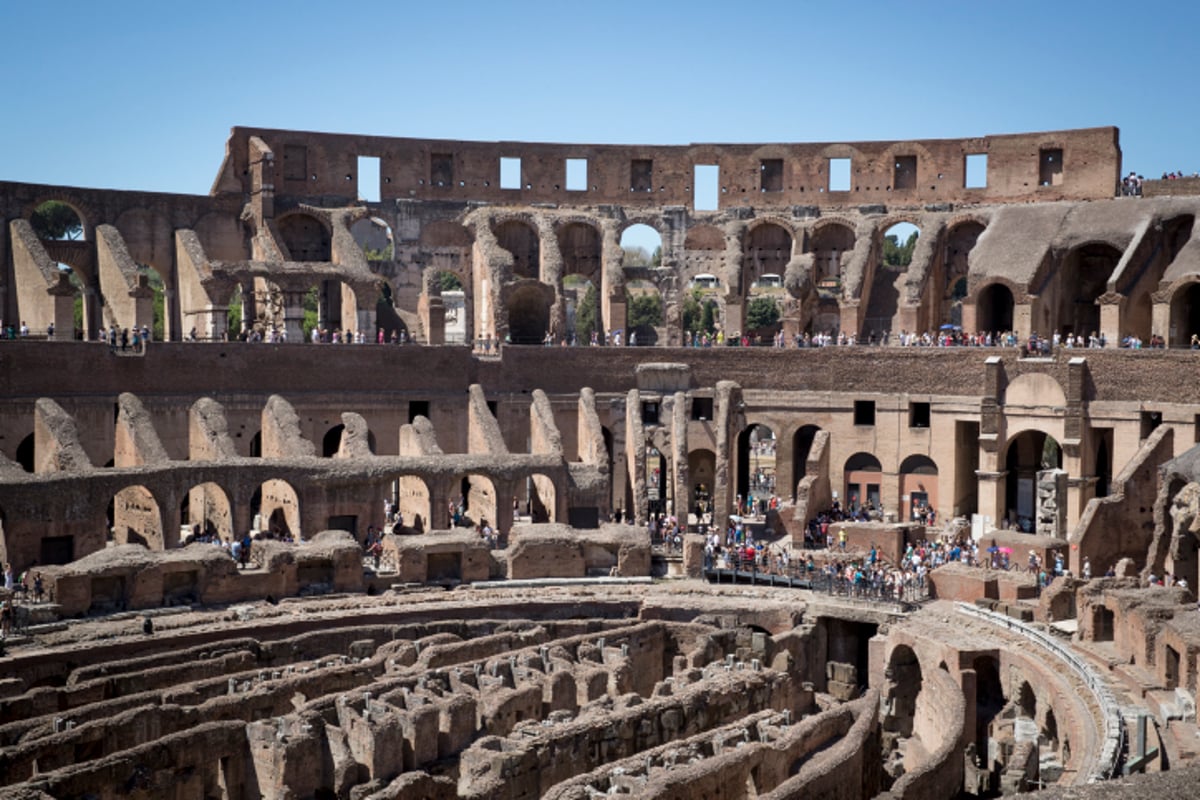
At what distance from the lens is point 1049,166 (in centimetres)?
4825

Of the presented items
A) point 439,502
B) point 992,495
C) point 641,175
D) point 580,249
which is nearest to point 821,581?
point 992,495

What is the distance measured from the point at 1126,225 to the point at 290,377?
27.3 m

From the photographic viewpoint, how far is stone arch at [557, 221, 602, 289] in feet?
169

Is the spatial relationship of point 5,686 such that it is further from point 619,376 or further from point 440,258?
point 440,258

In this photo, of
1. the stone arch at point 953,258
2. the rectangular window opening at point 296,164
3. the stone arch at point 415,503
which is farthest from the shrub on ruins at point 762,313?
the stone arch at point 415,503

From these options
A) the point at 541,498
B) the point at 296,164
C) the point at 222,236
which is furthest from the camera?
the point at 296,164

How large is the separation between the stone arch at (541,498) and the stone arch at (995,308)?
1576 centimetres

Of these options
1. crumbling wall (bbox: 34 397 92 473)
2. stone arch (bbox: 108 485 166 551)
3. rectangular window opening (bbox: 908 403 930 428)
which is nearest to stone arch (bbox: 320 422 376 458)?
stone arch (bbox: 108 485 166 551)

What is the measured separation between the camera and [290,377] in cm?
4225

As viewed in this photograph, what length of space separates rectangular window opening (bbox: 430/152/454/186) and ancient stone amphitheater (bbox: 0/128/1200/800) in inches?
9.3

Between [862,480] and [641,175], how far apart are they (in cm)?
1555

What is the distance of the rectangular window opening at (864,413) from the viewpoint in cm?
4438

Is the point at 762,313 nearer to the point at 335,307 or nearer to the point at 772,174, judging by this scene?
the point at 772,174

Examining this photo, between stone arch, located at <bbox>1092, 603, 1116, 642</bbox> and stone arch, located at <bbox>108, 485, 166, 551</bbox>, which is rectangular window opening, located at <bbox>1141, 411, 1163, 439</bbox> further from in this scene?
stone arch, located at <bbox>108, 485, 166, 551</bbox>
